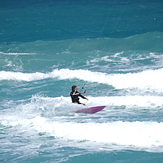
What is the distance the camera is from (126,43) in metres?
33.5

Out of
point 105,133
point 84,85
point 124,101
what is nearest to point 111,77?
point 84,85

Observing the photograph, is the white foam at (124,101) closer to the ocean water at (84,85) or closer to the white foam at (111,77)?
the ocean water at (84,85)

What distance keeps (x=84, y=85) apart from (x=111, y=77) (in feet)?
7.19

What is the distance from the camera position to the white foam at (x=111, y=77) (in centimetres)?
1983

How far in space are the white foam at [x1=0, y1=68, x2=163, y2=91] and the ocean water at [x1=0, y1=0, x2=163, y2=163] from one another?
61mm

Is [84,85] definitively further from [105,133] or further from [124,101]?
[105,133]

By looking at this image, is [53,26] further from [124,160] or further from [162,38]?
[124,160]

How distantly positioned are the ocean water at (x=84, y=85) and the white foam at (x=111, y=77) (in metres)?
0.06

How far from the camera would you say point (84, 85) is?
20.3 m

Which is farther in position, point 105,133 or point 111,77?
point 111,77

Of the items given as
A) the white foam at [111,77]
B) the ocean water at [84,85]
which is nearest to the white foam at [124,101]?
the ocean water at [84,85]

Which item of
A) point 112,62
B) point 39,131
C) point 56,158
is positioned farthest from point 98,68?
point 56,158

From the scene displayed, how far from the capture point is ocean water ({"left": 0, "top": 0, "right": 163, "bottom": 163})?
10.4 meters

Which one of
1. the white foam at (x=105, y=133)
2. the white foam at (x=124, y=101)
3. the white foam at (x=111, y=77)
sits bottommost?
the white foam at (x=105, y=133)
